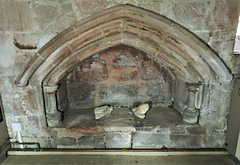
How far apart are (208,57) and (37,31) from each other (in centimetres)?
221

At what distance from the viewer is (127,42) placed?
2.18 metres

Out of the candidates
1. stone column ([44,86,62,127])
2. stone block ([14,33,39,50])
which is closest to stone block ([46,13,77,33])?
stone block ([14,33,39,50])

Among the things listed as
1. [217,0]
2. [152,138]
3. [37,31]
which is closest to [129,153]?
[152,138]

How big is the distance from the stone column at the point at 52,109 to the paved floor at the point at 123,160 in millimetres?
516

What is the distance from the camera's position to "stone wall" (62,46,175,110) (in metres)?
2.69

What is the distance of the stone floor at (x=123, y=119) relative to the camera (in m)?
2.32

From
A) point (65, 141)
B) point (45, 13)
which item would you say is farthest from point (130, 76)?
point (45, 13)

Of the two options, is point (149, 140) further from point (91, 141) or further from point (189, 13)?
point (189, 13)

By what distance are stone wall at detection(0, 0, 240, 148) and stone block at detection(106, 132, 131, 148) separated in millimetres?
1095

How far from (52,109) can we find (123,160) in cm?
129

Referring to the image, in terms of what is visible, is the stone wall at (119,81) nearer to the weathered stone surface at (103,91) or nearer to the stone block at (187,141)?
the weathered stone surface at (103,91)

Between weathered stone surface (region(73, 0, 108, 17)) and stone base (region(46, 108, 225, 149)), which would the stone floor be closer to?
stone base (region(46, 108, 225, 149))

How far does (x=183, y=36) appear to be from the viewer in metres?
1.91

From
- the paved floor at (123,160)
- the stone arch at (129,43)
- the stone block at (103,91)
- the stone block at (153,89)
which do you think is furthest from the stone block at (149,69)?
the paved floor at (123,160)
